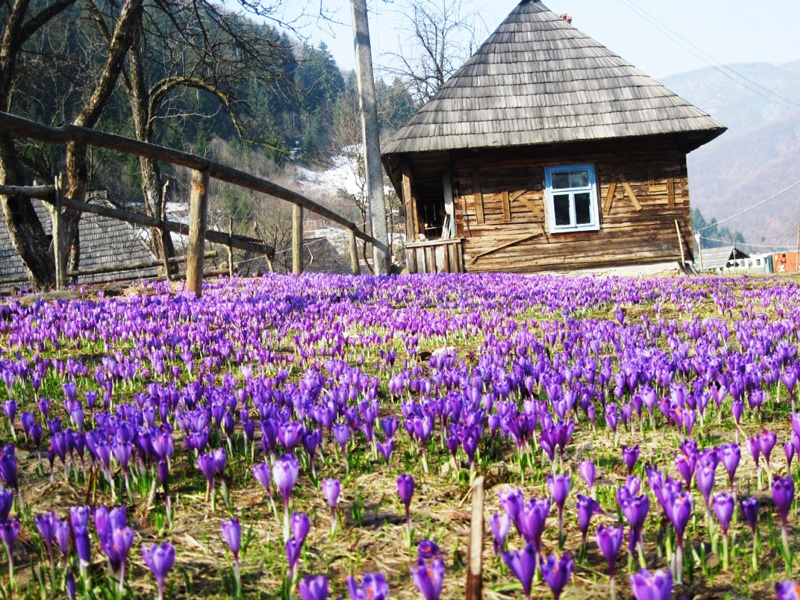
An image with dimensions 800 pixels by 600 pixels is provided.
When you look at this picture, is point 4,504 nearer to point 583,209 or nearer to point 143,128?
point 583,209

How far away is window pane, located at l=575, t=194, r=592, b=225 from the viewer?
18.4m

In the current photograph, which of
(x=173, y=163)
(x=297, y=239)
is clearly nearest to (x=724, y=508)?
(x=173, y=163)

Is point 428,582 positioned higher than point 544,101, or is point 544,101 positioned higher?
point 544,101

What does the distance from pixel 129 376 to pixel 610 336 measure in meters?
3.17

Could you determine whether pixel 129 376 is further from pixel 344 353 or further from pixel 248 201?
pixel 248 201

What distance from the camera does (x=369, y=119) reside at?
62.2 feet

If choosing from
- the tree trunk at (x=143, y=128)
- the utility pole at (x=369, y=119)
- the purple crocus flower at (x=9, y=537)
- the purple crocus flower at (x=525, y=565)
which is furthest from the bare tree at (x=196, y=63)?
the purple crocus flower at (x=525, y=565)

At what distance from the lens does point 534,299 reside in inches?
304

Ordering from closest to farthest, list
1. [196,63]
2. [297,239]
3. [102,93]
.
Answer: [297,239]
[102,93]
[196,63]

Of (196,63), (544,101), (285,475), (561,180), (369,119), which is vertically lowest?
(285,475)

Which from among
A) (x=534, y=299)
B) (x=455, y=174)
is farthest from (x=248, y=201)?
(x=534, y=299)

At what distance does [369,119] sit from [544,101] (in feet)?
16.4

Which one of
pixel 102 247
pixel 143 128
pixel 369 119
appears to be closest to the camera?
pixel 369 119

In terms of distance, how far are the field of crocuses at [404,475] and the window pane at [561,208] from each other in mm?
14103
